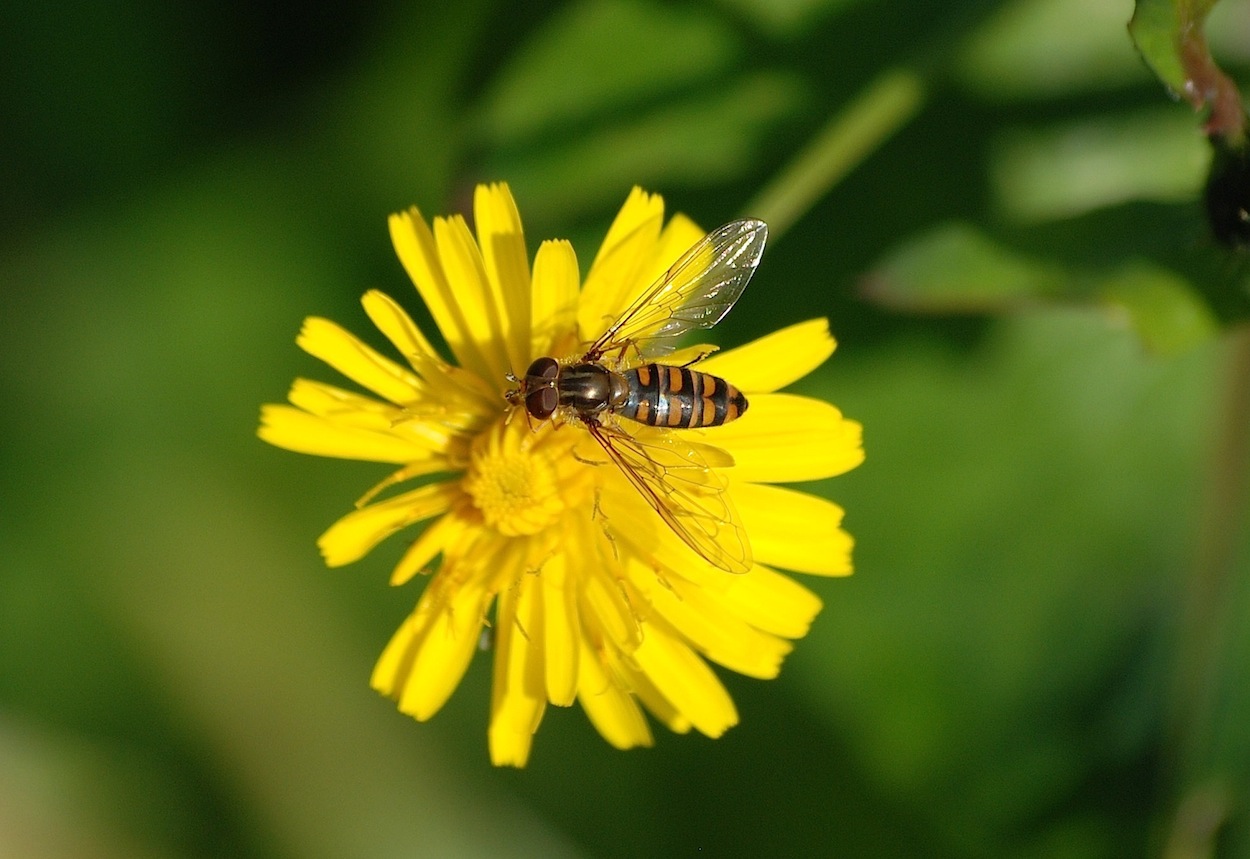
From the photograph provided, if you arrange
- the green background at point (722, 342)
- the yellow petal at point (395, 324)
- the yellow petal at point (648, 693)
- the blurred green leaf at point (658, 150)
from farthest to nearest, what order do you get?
the green background at point (722, 342)
the blurred green leaf at point (658, 150)
the yellow petal at point (648, 693)
the yellow petal at point (395, 324)

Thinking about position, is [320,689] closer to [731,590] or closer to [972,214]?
[731,590]

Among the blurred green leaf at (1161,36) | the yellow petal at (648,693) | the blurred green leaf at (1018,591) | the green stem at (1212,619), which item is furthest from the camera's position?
the blurred green leaf at (1018,591)

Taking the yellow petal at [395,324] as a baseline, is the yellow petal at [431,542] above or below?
below

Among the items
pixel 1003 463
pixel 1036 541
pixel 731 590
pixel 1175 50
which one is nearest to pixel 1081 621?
pixel 1036 541

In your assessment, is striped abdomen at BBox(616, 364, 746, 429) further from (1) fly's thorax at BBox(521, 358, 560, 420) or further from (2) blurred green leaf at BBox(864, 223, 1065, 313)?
(2) blurred green leaf at BBox(864, 223, 1065, 313)

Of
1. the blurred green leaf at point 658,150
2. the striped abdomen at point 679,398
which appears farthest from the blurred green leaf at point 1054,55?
the striped abdomen at point 679,398

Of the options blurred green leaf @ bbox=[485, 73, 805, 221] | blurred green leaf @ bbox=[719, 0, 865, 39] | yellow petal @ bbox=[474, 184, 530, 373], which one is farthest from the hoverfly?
blurred green leaf @ bbox=[719, 0, 865, 39]

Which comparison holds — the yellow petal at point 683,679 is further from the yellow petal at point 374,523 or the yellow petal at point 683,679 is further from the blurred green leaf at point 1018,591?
the blurred green leaf at point 1018,591

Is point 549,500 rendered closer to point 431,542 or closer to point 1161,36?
point 431,542
